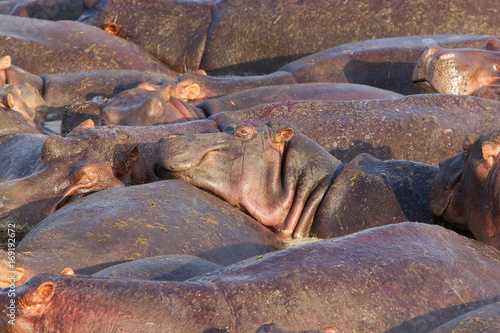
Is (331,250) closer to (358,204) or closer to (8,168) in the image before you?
(358,204)

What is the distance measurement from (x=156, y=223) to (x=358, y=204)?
3.36 ft

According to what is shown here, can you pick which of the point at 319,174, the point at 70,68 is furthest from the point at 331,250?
the point at 70,68

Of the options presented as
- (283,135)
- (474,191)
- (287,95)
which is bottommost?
(287,95)

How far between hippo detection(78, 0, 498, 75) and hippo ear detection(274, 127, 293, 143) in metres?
3.88

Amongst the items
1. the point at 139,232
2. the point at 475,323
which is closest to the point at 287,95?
the point at 139,232

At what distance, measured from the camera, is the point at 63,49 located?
7.68m

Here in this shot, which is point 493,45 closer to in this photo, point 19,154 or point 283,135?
point 283,135

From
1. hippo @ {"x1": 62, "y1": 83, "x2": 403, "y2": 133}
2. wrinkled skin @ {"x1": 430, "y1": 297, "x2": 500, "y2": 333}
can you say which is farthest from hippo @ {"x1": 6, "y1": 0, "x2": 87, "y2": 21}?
wrinkled skin @ {"x1": 430, "y1": 297, "x2": 500, "y2": 333}

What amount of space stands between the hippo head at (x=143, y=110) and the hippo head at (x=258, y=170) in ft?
3.80


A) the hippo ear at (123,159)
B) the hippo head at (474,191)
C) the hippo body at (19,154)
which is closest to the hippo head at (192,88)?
the hippo body at (19,154)

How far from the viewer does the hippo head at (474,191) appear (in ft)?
10.2

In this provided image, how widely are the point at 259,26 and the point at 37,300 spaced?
6280 millimetres

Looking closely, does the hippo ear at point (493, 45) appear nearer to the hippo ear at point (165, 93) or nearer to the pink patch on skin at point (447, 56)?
the pink patch on skin at point (447, 56)

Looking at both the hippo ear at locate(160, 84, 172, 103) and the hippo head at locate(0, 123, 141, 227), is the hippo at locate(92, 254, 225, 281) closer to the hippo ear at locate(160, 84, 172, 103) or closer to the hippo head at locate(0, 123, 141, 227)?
the hippo head at locate(0, 123, 141, 227)
